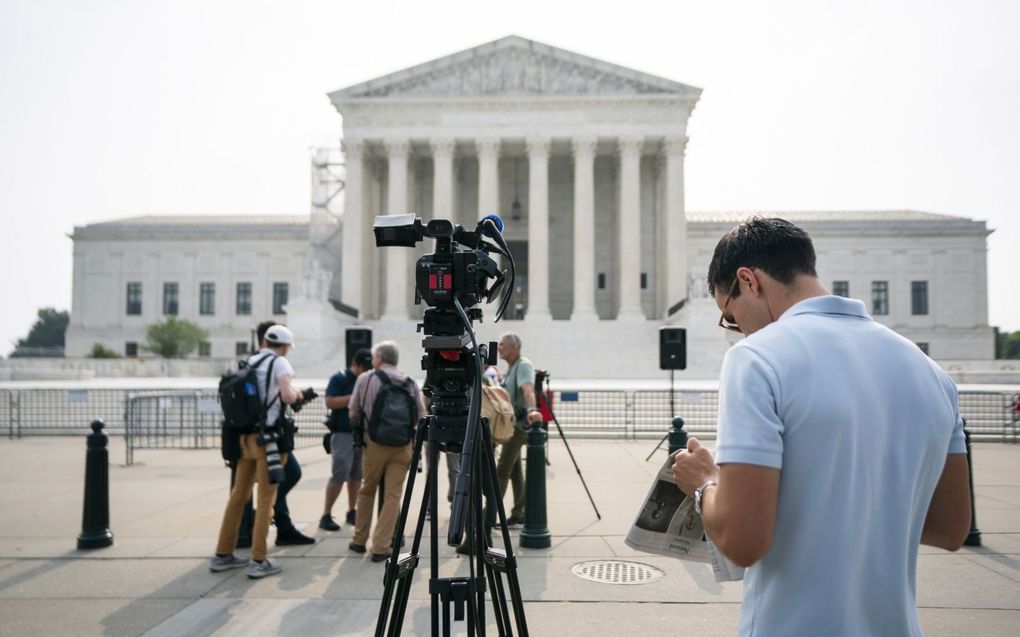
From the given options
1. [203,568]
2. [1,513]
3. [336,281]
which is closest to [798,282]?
[203,568]

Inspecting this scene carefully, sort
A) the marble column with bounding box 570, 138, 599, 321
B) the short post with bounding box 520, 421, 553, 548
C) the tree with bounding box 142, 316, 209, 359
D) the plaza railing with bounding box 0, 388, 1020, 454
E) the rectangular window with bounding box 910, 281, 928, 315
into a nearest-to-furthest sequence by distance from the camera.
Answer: the short post with bounding box 520, 421, 553, 548 → the plaza railing with bounding box 0, 388, 1020, 454 → the marble column with bounding box 570, 138, 599, 321 → the tree with bounding box 142, 316, 209, 359 → the rectangular window with bounding box 910, 281, 928, 315

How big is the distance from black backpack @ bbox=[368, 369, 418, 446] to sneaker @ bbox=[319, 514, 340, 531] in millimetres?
1799

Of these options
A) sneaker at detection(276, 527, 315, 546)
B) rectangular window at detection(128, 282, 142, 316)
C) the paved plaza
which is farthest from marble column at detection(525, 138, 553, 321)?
rectangular window at detection(128, 282, 142, 316)

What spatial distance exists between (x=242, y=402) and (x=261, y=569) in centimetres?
141

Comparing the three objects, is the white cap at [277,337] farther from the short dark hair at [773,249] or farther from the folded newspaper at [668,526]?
the short dark hair at [773,249]

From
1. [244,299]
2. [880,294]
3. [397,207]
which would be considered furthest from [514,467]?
[880,294]

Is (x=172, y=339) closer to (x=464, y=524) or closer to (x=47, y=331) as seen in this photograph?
(x=464, y=524)

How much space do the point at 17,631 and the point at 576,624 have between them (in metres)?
3.87

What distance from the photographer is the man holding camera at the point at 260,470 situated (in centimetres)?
632

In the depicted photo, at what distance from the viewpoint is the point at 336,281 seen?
54.5 m

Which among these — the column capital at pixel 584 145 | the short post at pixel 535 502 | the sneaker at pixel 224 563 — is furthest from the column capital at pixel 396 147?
the sneaker at pixel 224 563

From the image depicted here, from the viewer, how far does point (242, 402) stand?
6.35m

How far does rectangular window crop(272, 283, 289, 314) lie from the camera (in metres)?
66.3

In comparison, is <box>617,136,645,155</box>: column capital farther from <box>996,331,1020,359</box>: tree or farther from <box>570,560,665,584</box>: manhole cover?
<box>996,331,1020,359</box>: tree
